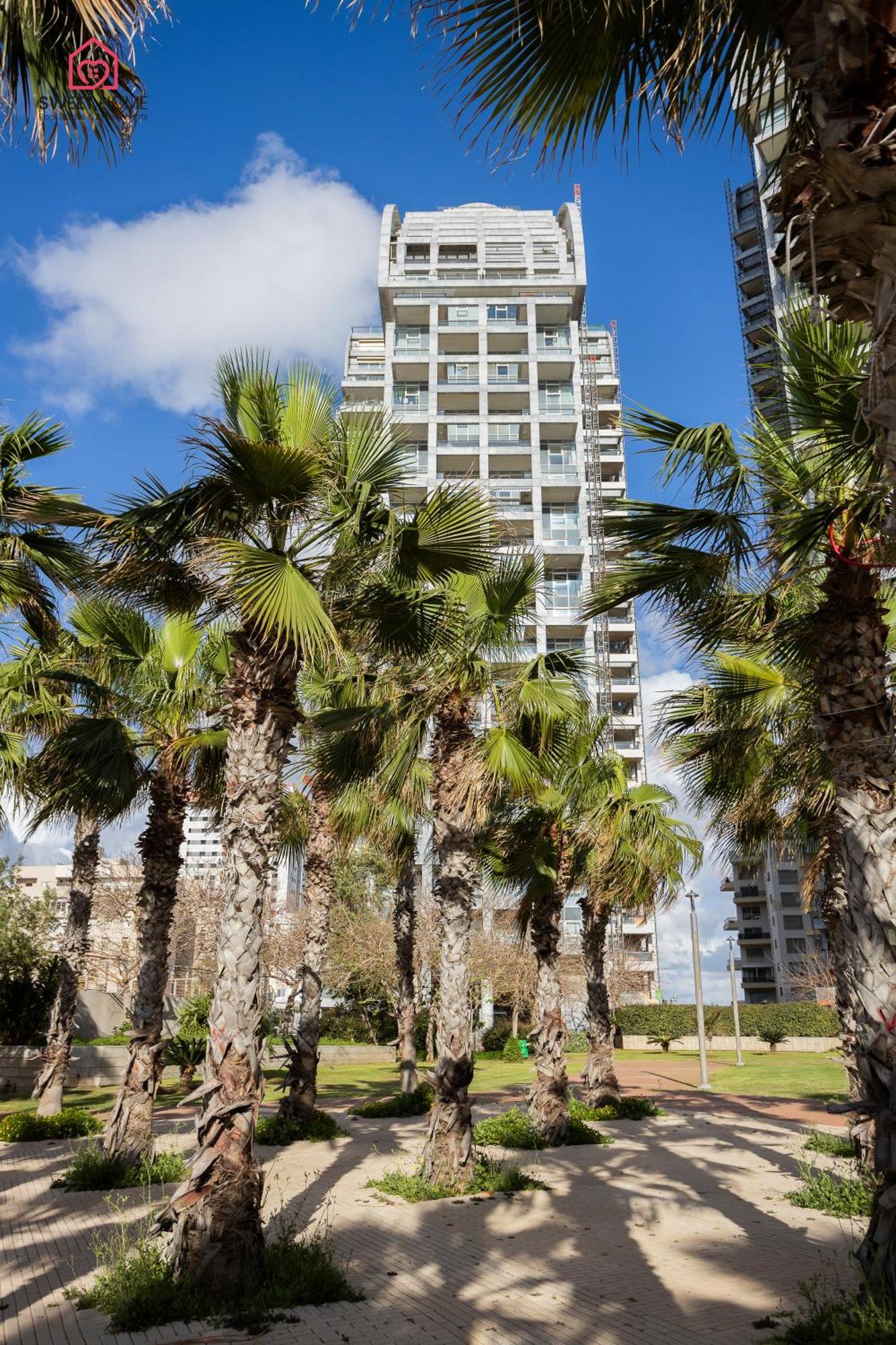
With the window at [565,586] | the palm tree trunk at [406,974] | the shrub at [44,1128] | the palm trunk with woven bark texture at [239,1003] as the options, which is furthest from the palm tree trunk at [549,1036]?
the window at [565,586]

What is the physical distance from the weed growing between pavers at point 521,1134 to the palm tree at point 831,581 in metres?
8.55

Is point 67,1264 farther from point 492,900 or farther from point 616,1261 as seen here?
point 492,900

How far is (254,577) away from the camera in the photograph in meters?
7.64

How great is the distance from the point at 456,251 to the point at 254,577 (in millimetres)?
68237

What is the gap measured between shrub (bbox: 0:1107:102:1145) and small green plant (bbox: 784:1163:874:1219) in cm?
1104

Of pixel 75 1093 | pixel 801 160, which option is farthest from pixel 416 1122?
pixel 801 160

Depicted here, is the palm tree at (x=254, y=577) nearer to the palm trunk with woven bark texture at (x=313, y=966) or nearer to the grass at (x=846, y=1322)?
the grass at (x=846, y=1322)

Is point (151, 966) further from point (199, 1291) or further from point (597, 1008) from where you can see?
point (597, 1008)

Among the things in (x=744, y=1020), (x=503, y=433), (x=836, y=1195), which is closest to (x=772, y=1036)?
(x=744, y=1020)

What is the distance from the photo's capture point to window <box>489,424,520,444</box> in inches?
2347

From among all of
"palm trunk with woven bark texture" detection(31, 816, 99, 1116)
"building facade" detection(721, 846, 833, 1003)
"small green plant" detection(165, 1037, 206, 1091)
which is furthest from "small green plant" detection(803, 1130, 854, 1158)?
"building facade" detection(721, 846, 833, 1003)

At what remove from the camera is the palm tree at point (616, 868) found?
15.8m

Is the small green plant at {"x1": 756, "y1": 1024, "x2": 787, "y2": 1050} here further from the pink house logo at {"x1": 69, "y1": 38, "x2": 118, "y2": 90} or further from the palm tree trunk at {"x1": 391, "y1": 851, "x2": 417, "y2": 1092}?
the pink house logo at {"x1": 69, "y1": 38, "x2": 118, "y2": 90}

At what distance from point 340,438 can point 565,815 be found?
9076mm
